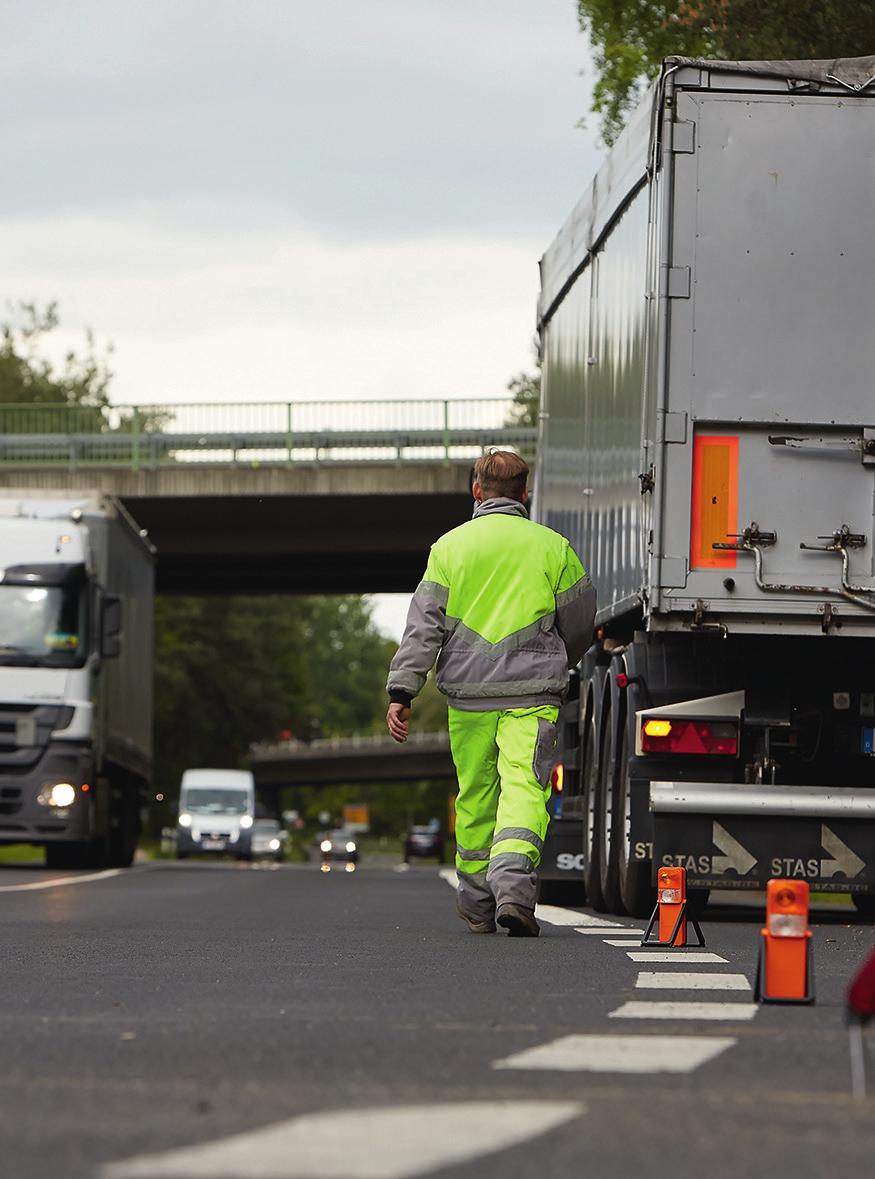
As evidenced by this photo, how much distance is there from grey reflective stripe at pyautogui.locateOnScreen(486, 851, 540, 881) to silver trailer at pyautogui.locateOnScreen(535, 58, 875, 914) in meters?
1.95

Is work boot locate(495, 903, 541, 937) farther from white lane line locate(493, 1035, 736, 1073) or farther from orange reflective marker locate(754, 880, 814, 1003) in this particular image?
white lane line locate(493, 1035, 736, 1073)

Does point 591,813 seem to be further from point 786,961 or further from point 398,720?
point 786,961

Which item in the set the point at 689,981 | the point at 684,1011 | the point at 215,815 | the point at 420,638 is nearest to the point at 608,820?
the point at 420,638

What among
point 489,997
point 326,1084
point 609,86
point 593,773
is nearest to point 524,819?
point 489,997

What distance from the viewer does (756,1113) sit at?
459cm

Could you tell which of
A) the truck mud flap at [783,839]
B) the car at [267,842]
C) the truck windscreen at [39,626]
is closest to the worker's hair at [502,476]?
the truck mud flap at [783,839]

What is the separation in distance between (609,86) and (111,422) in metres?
20.2

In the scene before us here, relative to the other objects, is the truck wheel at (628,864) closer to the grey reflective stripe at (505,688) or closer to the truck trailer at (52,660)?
the grey reflective stripe at (505,688)

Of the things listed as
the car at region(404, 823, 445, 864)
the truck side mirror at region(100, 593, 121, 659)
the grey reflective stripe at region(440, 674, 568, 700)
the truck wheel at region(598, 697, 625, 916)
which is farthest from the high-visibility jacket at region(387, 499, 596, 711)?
the car at region(404, 823, 445, 864)

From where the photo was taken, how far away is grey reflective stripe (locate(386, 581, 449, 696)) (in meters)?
10.6

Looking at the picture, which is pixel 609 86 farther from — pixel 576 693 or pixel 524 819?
pixel 524 819

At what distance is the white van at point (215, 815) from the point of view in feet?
202

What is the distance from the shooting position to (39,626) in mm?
26203

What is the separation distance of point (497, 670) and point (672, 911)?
3.99 feet
